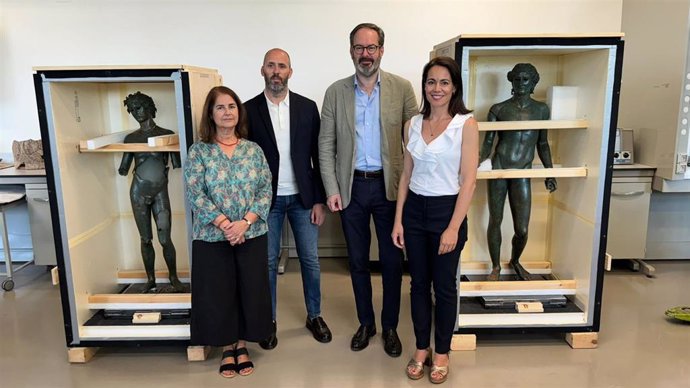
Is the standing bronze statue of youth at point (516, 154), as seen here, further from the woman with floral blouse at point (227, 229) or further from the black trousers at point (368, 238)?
the woman with floral blouse at point (227, 229)

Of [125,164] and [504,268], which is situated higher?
[125,164]

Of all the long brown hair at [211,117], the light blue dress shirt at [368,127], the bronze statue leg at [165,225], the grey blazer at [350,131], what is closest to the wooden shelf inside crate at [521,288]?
the grey blazer at [350,131]

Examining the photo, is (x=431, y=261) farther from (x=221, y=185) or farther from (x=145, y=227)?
(x=145, y=227)

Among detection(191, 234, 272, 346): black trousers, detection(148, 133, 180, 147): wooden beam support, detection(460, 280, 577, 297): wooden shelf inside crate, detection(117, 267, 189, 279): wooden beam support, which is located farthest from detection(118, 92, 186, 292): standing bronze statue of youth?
detection(460, 280, 577, 297): wooden shelf inside crate

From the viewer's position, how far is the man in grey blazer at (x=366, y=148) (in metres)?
2.59

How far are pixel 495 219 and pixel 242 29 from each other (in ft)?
8.39

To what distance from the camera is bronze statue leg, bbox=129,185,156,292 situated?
2920 mm

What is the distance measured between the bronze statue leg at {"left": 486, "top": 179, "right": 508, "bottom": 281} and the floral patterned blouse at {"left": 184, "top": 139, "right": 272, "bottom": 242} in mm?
1405

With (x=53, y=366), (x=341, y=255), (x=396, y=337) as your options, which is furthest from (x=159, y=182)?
(x=341, y=255)

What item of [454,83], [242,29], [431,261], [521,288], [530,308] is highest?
[242,29]

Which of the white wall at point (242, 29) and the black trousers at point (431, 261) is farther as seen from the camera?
the white wall at point (242, 29)

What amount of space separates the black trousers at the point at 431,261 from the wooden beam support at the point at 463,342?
0.36 m

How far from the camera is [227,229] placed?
7.98ft

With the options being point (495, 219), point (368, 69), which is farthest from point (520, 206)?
point (368, 69)
